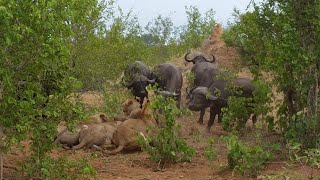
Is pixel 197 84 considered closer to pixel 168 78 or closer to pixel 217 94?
pixel 168 78

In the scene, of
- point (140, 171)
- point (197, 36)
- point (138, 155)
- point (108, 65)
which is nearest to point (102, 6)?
point (108, 65)

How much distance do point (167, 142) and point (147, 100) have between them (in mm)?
2769

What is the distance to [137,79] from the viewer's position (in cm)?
1470

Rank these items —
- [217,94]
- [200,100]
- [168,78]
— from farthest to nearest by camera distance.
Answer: [168,78]
[200,100]
[217,94]

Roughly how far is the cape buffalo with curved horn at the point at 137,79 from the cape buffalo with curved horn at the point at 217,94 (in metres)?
1.82

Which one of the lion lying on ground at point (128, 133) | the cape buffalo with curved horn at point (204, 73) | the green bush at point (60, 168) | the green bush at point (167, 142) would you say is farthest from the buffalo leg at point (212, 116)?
the green bush at point (60, 168)

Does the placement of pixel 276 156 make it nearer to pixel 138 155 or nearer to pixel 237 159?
pixel 237 159

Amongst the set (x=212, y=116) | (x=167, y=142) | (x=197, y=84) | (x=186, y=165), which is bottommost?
(x=186, y=165)

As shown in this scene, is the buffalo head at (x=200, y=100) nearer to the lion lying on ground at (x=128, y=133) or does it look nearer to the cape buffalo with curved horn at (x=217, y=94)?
the cape buffalo with curved horn at (x=217, y=94)

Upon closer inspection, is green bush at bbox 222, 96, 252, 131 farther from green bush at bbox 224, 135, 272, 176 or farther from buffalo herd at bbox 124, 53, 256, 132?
green bush at bbox 224, 135, 272, 176

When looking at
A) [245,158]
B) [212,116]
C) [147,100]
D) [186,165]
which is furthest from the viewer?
[212,116]

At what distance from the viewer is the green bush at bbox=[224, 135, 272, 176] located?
8.30 metres

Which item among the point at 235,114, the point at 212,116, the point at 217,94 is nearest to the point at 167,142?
the point at 235,114

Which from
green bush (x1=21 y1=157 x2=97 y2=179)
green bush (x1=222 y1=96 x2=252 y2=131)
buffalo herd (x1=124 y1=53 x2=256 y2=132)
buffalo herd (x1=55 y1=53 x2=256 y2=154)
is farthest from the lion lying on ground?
green bush (x1=21 y1=157 x2=97 y2=179)
